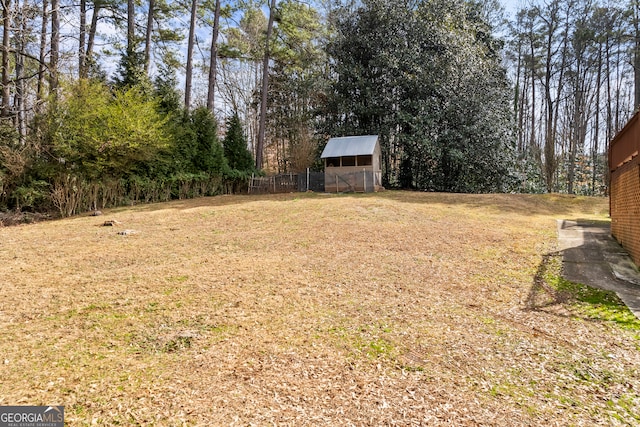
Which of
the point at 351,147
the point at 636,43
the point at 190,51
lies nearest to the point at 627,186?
the point at 351,147

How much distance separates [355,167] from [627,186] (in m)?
11.0

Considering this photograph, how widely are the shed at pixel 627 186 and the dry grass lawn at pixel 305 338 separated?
1.19m

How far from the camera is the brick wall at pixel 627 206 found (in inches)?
197

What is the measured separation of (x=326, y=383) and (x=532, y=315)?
2.49 m

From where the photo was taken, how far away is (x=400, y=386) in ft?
7.70

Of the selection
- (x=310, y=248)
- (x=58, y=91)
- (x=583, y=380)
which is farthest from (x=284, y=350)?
(x=58, y=91)

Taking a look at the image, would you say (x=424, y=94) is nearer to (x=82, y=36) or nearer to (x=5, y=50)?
(x=82, y=36)

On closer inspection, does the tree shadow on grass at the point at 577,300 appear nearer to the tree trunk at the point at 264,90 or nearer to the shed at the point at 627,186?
the shed at the point at 627,186

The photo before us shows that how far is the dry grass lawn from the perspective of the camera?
212cm

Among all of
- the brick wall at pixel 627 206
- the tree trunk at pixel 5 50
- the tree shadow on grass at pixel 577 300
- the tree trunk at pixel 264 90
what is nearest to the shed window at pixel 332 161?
the tree trunk at pixel 264 90

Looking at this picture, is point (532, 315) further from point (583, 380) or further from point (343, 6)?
point (343, 6)

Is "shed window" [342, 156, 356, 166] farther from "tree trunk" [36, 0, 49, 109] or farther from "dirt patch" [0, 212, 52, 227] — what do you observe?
"dirt patch" [0, 212, 52, 227]

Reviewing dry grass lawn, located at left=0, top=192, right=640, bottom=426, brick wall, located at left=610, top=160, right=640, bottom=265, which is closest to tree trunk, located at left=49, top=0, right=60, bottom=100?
dry grass lawn, located at left=0, top=192, right=640, bottom=426

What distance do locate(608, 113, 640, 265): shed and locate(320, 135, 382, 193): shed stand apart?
370 inches
